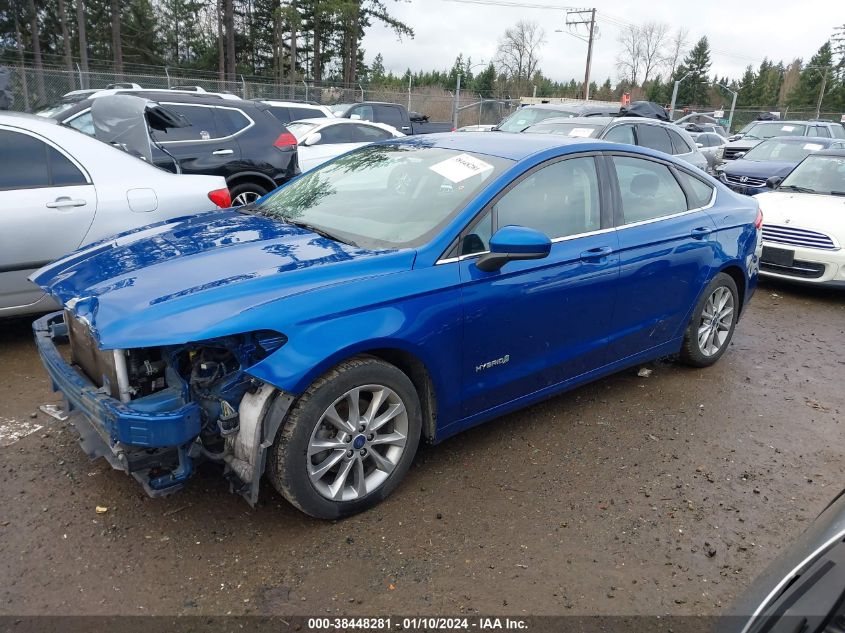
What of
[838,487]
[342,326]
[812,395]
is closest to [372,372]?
[342,326]

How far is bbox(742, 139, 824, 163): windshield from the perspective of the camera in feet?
40.1

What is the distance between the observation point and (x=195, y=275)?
2.70 meters

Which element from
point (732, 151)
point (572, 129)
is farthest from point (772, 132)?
point (572, 129)

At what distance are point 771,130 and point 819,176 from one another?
11143mm

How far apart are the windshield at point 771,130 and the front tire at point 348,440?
1744 cm

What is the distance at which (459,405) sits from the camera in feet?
10.4

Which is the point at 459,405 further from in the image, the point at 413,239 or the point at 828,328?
the point at 828,328

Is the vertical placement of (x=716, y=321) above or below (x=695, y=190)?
below

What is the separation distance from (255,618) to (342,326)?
1.14 m

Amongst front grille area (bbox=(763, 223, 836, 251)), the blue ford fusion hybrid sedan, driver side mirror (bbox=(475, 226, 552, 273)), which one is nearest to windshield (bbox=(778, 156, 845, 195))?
front grille area (bbox=(763, 223, 836, 251))

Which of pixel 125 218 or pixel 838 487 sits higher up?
Answer: pixel 125 218

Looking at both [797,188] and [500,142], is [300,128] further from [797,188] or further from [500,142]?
[500,142]

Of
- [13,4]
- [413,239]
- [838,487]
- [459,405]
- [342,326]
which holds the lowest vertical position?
[838,487]

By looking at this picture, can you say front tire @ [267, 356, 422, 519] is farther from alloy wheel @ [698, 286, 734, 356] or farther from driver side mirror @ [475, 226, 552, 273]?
alloy wheel @ [698, 286, 734, 356]
